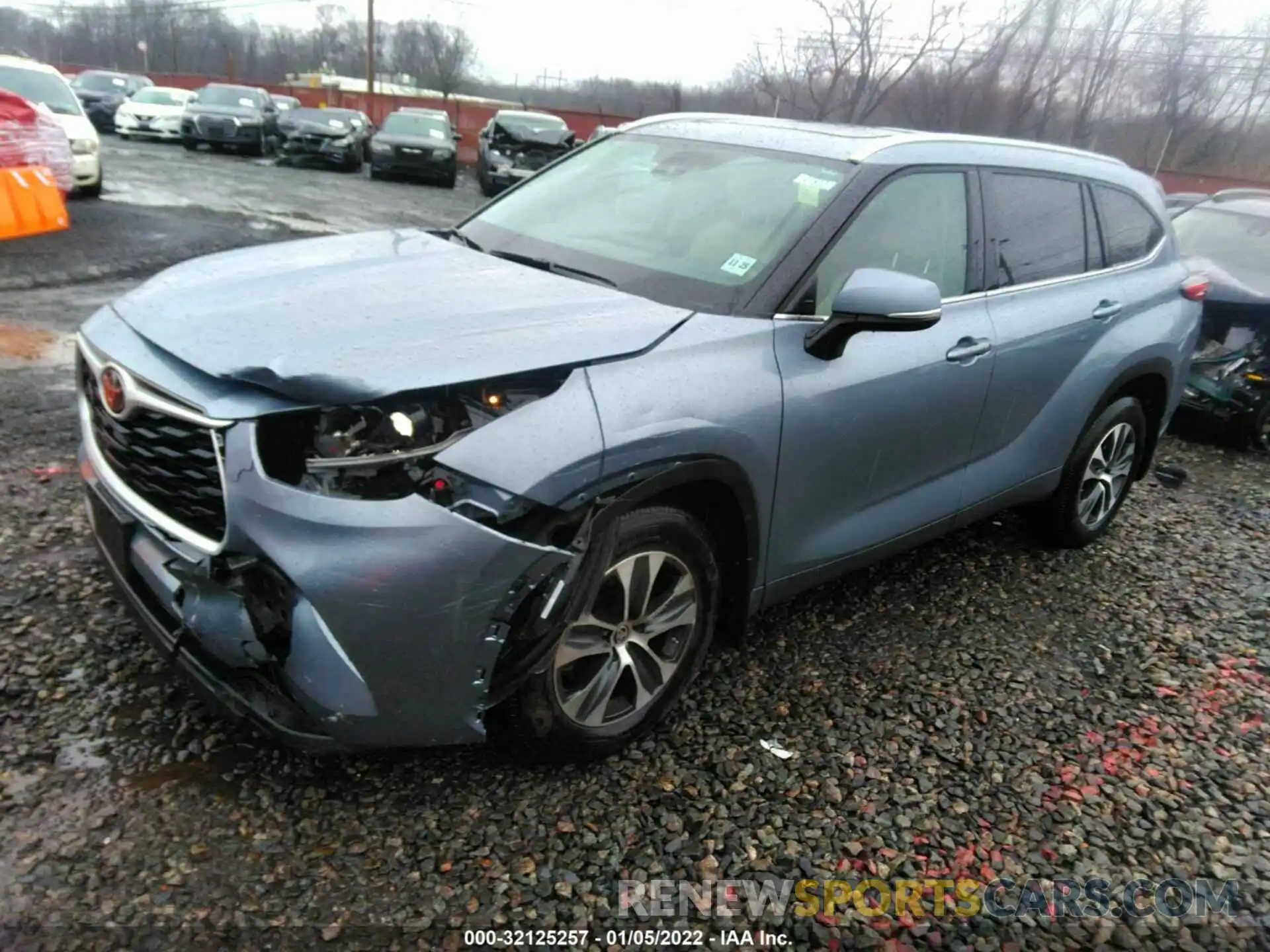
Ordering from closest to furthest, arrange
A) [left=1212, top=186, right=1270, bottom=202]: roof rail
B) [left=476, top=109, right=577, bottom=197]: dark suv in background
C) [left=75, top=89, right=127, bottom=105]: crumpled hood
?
[left=1212, top=186, right=1270, bottom=202]: roof rail
[left=476, top=109, right=577, bottom=197]: dark suv in background
[left=75, top=89, right=127, bottom=105]: crumpled hood

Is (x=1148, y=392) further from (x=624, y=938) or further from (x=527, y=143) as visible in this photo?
(x=527, y=143)

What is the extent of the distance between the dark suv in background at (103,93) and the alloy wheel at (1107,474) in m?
27.5

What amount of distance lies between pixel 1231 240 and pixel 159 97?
82.1 feet

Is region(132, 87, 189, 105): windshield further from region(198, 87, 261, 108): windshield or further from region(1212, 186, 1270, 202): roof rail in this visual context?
region(1212, 186, 1270, 202): roof rail

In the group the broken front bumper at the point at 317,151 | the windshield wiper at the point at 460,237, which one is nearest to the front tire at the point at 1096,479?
the windshield wiper at the point at 460,237

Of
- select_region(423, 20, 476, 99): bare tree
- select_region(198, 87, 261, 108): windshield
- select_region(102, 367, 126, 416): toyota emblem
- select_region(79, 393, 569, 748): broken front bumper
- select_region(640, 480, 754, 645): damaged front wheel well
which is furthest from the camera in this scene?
select_region(423, 20, 476, 99): bare tree

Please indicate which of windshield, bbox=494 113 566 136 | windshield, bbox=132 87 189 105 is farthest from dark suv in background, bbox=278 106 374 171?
windshield, bbox=132 87 189 105

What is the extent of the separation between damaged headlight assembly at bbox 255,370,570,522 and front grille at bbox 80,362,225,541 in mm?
167

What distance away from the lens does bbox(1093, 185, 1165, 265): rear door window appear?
4.15m

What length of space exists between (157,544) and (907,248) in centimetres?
252

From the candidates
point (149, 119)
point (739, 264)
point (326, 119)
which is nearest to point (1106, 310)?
point (739, 264)

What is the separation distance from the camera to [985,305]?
3.43 m

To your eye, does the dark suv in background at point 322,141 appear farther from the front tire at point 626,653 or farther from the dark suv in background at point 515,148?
the front tire at point 626,653

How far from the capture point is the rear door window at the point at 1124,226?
4148 mm
